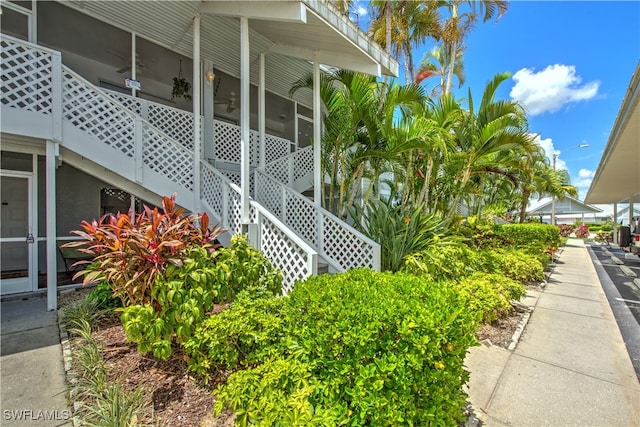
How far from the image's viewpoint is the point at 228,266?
303cm

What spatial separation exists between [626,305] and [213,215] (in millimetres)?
8064

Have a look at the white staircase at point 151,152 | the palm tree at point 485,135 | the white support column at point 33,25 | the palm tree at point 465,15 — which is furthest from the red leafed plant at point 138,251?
the palm tree at point 465,15

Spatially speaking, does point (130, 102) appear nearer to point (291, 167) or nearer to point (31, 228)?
point (31, 228)

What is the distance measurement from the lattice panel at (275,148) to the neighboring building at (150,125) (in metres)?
0.04

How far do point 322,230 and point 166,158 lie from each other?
323 centimetres

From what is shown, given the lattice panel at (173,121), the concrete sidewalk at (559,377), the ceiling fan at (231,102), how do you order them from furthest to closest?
1. the ceiling fan at (231,102)
2. the lattice panel at (173,121)
3. the concrete sidewalk at (559,377)

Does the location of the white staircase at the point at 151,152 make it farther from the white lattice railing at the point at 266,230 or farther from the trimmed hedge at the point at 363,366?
the trimmed hedge at the point at 363,366

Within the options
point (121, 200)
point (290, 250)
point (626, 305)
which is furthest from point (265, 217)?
point (626, 305)

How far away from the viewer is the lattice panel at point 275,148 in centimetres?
771

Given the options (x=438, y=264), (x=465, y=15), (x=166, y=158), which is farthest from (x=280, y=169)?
(x=465, y=15)

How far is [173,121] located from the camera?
6.32 m

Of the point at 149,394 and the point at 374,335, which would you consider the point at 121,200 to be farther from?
the point at 374,335

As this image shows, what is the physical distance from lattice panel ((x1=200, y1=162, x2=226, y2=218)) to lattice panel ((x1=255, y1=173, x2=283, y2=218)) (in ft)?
3.59

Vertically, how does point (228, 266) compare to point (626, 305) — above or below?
above
